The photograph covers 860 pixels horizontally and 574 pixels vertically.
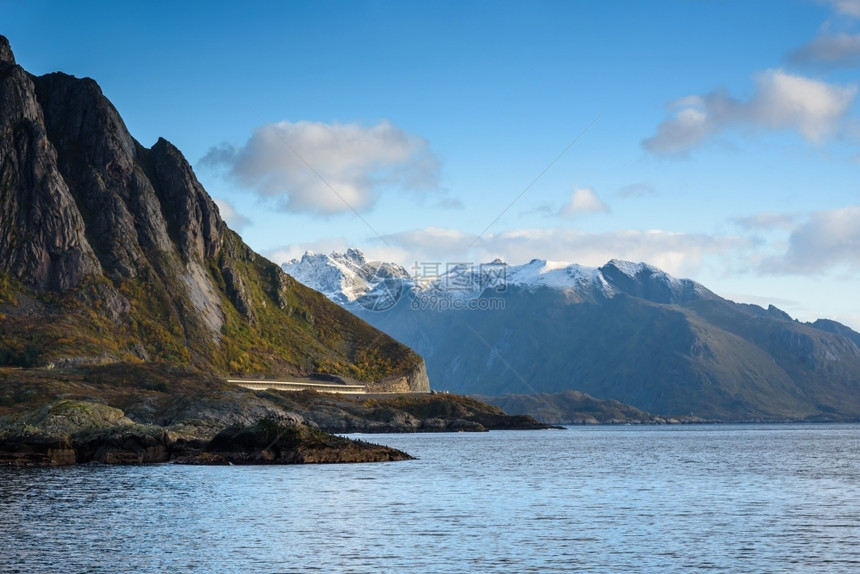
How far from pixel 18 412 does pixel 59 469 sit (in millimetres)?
62020

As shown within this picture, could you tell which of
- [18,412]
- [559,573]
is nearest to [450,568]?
[559,573]

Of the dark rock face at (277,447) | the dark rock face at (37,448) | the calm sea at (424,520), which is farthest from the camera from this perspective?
the dark rock face at (277,447)

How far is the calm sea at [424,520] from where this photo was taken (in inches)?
1934

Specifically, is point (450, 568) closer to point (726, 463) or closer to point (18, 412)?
point (726, 463)

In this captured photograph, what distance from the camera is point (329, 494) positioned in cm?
8188

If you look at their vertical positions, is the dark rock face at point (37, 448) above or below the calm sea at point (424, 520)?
above

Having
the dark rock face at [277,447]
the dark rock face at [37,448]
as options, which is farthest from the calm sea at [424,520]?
the dark rock face at [37,448]

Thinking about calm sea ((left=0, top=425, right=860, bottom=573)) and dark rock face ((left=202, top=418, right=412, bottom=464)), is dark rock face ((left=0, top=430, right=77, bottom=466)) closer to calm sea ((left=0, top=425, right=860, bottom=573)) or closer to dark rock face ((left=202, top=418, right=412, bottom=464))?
calm sea ((left=0, top=425, right=860, bottom=573))

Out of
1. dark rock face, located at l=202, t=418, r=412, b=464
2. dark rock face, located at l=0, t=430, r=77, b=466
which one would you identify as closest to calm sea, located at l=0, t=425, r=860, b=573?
dark rock face, located at l=202, t=418, r=412, b=464

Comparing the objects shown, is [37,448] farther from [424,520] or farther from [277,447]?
[424,520]

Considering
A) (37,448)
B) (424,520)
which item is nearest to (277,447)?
(37,448)

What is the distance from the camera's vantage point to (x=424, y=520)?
6575 cm

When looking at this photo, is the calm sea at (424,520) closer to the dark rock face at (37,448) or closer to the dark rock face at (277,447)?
the dark rock face at (277,447)

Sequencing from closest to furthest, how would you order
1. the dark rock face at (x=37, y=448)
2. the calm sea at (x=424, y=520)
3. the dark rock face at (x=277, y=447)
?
the calm sea at (x=424, y=520) → the dark rock face at (x=37, y=448) → the dark rock face at (x=277, y=447)
